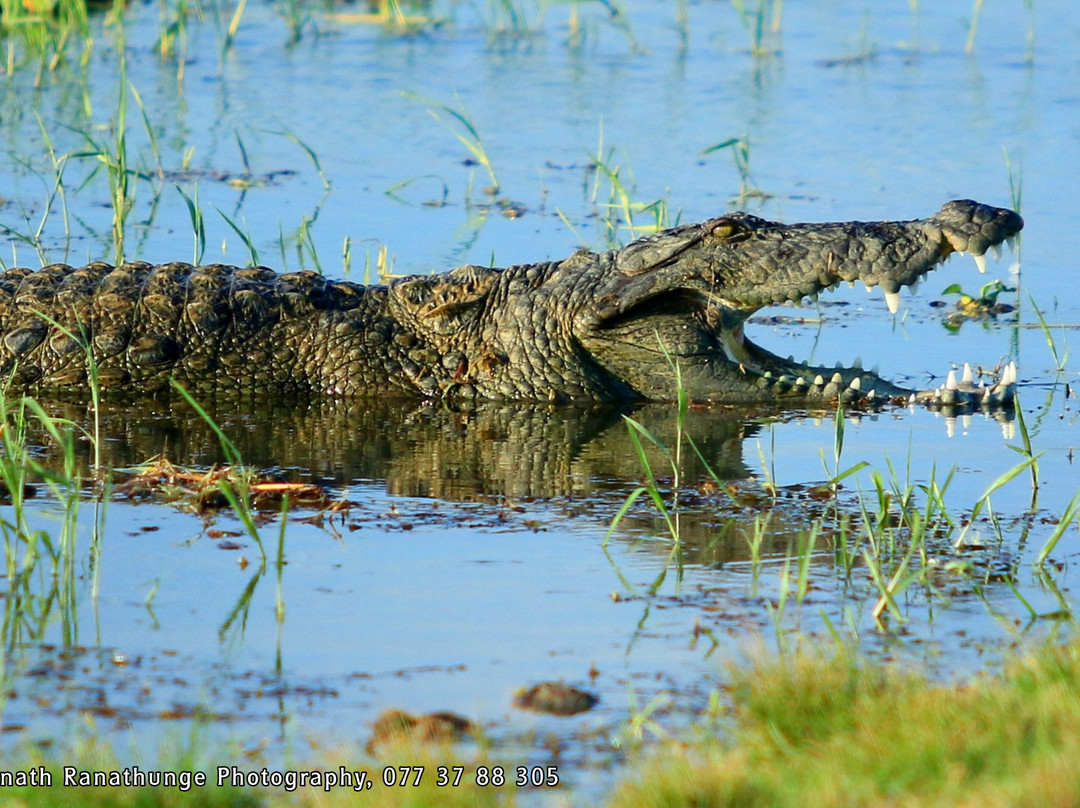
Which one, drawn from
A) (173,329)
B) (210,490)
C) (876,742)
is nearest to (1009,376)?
(210,490)

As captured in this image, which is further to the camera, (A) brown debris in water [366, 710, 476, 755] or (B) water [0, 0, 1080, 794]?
(B) water [0, 0, 1080, 794]

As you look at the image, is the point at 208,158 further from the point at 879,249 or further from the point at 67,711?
the point at 67,711

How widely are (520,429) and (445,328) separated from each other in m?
0.83

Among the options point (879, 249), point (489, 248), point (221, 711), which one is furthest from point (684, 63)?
point (221, 711)

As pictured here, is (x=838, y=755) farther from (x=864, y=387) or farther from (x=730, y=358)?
A: (x=730, y=358)

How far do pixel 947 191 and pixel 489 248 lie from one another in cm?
322

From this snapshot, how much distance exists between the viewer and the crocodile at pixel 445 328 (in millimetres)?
7082

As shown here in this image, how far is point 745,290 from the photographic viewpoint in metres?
7.00

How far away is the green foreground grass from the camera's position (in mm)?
2973

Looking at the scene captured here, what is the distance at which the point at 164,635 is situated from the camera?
409cm

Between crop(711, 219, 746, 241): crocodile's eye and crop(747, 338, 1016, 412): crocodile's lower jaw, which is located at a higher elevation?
crop(711, 219, 746, 241): crocodile's eye

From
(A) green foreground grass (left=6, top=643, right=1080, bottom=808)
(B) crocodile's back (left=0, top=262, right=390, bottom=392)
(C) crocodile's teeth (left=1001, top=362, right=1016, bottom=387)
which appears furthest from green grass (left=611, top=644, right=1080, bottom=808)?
(B) crocodile's back (left=0, top=262, right=390, bottom=392)

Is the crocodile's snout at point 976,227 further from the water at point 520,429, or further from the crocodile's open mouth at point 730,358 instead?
the water at point 520,429

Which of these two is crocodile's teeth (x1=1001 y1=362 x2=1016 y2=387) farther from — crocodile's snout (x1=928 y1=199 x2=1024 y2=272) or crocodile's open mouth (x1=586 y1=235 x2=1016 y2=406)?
crocodile's snout (x1=928 y1=199 x2=1024 y2=272)
